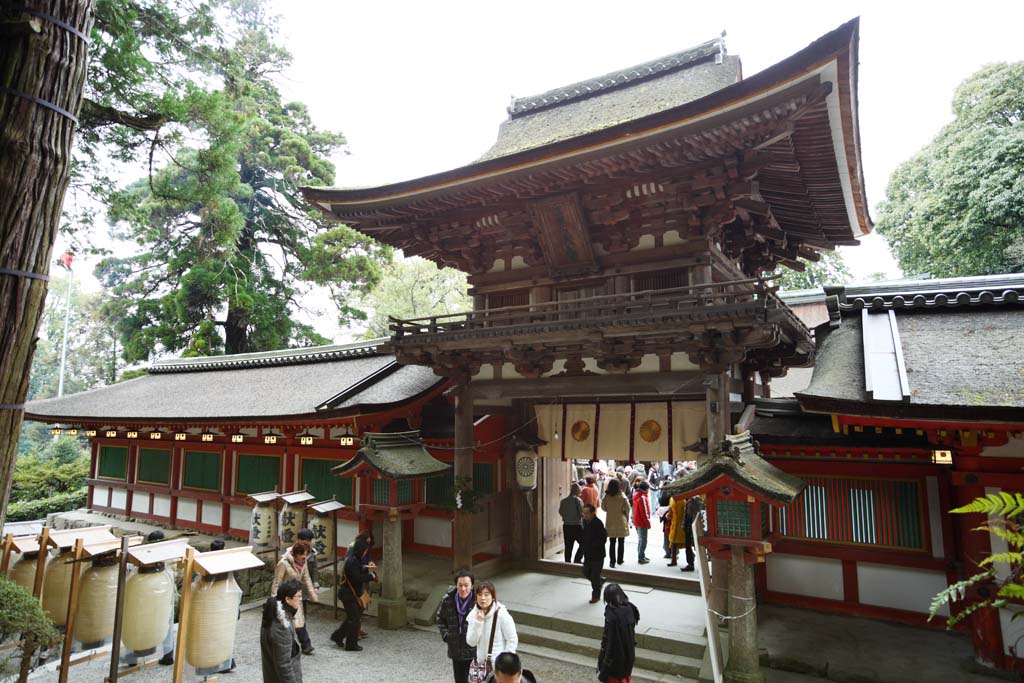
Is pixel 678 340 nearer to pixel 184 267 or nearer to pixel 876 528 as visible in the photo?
pixel 876 528

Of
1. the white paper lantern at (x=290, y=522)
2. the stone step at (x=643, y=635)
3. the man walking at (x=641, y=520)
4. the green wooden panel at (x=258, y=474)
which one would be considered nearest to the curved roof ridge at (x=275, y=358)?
the green wooden panel at (x=258, y=474)

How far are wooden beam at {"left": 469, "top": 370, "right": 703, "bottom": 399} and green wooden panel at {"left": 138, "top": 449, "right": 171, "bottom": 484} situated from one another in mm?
11503

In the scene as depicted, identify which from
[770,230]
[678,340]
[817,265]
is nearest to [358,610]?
[678,340]

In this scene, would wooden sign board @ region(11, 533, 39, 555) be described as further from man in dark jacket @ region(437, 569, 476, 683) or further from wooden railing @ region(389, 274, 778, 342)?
wooden railing @ region(389, 274, 778, 342)

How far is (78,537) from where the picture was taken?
6418 mm

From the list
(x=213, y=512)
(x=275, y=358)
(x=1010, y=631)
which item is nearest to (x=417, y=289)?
(x=275, y=358)

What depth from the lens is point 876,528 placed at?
792cm

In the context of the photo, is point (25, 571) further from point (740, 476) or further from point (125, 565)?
point (740, 476)

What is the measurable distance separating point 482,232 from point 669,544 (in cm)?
715

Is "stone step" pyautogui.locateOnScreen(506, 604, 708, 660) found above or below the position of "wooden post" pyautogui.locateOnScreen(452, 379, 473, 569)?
below

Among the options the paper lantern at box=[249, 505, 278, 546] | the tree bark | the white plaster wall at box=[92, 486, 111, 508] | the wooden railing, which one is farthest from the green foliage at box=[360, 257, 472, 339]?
the tree bark

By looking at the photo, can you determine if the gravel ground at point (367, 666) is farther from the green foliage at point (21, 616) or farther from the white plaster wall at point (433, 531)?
the green foliage at point (21, 616)

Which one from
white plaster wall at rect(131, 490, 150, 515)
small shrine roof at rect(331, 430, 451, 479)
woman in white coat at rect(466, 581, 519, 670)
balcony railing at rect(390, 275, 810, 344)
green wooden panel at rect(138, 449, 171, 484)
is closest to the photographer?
woman in white coat at rect(466, 581, 519, 670)

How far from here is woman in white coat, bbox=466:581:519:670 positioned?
4.95 meters
